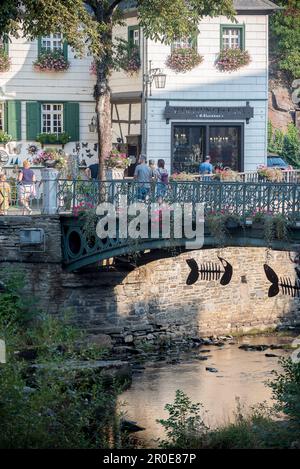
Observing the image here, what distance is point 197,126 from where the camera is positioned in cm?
4181

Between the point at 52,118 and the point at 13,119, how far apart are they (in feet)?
3.94

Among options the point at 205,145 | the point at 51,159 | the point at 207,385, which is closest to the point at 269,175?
the point at 51,159

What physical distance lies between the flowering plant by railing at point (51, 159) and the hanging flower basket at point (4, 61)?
274 centimetres

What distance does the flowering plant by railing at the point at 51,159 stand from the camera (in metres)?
34.8

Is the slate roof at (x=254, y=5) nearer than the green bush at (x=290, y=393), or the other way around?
the green bush at (x=290, y=393)

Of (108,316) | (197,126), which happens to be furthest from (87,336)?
(197,126)

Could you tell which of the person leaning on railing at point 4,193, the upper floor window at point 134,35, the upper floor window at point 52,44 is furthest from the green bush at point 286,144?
the person leaning on railing at point 4,193

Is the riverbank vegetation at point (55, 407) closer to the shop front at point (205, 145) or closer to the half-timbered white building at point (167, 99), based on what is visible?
the half-timbered white building at point (167, 99)

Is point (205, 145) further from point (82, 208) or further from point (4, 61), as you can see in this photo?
point (82, 208)

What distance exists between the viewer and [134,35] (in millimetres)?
41781

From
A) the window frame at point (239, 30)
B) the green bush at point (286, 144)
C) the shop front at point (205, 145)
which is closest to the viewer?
the shop front at point (205, 145)

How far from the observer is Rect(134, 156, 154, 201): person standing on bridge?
30.6 meters
